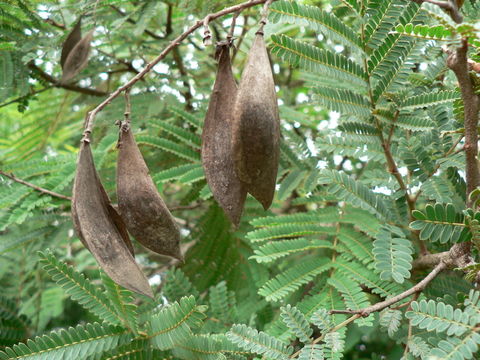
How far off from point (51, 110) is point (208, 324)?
5.12 feet

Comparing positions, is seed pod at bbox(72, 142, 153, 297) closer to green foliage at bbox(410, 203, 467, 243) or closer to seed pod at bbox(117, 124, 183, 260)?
seed pod at bbox(117, 124, 183, 260)

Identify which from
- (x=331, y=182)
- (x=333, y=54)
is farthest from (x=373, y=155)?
(x=333, y=54)

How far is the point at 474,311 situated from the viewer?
1.08 metres

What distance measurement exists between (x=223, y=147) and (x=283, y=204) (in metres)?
1.24

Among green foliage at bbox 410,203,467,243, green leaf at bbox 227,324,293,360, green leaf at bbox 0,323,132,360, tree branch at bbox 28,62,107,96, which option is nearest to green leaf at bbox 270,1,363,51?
green foliage at bbox 410,203,467,243

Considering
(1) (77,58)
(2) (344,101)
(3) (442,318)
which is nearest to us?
(3) (442,318)

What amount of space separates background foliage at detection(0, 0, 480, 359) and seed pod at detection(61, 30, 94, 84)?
22 cm

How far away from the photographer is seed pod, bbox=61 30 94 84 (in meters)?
2.04

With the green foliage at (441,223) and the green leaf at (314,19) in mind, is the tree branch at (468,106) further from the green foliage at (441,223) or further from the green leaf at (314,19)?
the green leaf at (314,19)

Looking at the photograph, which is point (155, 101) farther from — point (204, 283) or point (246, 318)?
point (246, 318)

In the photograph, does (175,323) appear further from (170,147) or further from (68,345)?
(170,147)

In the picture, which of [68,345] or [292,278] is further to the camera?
[292,278]

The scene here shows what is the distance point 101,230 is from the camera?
52.1 inches

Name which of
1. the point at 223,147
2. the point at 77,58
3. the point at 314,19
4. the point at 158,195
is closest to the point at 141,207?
the point at 158,195
